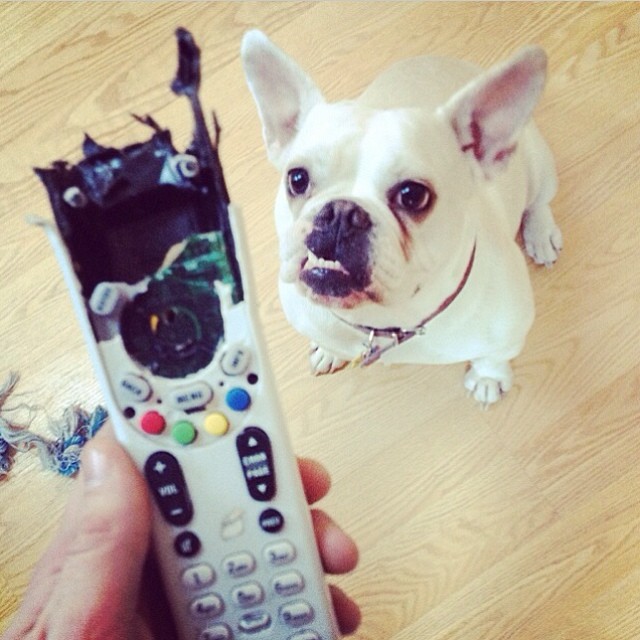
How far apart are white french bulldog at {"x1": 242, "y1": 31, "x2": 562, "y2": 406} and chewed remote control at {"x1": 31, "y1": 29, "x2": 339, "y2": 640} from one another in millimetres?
256

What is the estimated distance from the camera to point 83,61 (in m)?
1.69

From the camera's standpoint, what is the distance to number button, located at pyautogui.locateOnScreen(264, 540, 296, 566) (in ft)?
2.60

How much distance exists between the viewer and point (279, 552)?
794mm

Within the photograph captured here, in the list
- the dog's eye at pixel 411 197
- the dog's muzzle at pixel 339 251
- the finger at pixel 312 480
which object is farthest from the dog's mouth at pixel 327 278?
the finger at pixel 312 480

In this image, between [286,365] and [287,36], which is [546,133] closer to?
[287,36]

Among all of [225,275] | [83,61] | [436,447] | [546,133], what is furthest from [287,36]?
[225,275]

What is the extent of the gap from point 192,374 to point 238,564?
22 cm

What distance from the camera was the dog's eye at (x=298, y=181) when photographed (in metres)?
1.02

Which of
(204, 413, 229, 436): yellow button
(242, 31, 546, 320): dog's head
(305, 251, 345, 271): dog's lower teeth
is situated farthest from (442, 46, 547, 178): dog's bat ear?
(204, 413, 229, 436): yellow button

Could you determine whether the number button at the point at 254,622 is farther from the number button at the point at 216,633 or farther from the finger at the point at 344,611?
the finger at the point at 344,611

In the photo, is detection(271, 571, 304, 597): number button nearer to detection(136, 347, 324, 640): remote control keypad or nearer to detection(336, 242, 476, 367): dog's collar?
detection(136, 347, 324, 640): remote control keypad

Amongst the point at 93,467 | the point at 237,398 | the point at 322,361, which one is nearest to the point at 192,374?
the point at 237,398

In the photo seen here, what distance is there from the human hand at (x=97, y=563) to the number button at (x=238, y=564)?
0.09 m

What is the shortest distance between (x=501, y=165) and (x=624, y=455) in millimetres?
709
